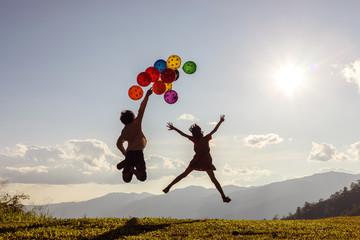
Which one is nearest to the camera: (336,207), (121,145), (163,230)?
(163,230)

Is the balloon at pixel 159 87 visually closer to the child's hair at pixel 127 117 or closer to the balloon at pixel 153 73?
the balloon at pixel 153 73

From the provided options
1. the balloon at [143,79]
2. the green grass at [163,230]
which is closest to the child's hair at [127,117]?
the balloon at [143,79]

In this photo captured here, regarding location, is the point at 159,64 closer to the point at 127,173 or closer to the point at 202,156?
the point at 202,156

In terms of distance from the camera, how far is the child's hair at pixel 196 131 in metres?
11.6

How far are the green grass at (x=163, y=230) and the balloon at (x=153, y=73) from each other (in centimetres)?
478

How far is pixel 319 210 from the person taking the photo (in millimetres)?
99938

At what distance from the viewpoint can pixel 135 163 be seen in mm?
10875

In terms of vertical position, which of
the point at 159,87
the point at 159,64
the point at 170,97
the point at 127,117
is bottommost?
the point at 127,117

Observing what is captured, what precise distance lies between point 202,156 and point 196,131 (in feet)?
2.86

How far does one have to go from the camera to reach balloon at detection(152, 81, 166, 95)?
38.2 ft

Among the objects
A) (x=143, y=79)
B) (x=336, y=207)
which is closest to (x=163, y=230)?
(x=143, y=79)

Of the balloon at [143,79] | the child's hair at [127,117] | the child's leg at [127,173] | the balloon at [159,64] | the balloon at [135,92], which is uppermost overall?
the balloon at [159,64]

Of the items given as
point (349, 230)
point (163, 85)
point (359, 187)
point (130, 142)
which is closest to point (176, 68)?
point (163, 85)

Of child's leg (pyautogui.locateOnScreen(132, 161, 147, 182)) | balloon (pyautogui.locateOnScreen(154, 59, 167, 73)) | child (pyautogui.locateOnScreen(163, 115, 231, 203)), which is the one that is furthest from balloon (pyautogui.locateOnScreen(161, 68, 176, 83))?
child's leg (pyautogui.locateOnScreen(132, 161, 147, 182))
